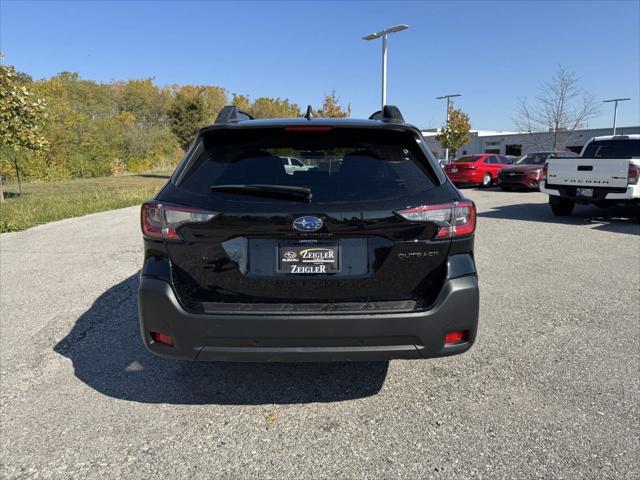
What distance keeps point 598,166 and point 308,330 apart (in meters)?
10.1

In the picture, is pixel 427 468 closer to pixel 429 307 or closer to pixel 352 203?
pixel 429 307

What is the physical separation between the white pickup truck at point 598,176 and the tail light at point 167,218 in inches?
400

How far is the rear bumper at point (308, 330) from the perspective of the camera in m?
2.38

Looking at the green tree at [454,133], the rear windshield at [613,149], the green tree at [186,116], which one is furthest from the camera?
the green tree at [454,133]

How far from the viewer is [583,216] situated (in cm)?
1165

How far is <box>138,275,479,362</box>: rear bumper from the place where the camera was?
2375 mm

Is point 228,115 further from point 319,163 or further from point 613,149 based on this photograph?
point 613,149

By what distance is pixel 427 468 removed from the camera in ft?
7.59

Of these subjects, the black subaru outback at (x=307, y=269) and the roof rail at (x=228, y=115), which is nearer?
the black subaru outback at (x=307, y=269)

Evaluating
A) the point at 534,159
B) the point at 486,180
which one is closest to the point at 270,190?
the point at 486,180

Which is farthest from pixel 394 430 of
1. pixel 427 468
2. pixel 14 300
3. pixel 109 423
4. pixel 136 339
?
pixel 14 300

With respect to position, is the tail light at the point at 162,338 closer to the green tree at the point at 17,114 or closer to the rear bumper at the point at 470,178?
the green tree at the point at 17,114

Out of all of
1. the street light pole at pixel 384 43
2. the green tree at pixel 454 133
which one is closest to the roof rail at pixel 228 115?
the street light pole at pixel 384 43

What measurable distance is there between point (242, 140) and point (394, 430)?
6.24 feet
